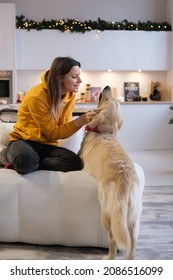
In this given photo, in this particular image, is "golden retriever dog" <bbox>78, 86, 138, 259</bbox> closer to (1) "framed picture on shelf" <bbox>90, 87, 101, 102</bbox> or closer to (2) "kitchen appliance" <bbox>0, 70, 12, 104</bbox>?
(2) "kitchen appliance" <bbox>0, 70, 12, 104</bbox>

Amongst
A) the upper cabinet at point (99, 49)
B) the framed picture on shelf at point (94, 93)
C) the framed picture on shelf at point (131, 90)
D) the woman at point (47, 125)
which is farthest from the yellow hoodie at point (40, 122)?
the framed picture on shelf at point (131, 90)

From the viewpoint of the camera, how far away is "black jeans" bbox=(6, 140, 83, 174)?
2.53 metres

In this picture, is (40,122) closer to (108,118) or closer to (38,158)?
(38,158)

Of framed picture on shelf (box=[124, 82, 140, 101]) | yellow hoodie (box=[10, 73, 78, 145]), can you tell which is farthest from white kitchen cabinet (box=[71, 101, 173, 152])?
yellow hoodie (box=[10, 73, 78, 145])

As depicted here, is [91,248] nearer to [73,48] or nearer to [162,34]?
[73,48]

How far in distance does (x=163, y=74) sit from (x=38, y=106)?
479 cm

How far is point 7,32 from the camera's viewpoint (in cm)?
612

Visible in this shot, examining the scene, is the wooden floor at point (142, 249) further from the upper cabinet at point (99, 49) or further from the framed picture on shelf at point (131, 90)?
the framed picture on shelf at point (131, 90)

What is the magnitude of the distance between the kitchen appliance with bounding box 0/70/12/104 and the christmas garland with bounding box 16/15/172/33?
2.56 feet

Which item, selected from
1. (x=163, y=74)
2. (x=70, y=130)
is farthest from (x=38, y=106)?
(x=163, y=74)

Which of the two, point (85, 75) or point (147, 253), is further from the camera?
point (85, 75)

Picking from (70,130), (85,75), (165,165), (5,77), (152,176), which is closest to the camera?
(70,130)

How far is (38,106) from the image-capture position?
8.57 feet

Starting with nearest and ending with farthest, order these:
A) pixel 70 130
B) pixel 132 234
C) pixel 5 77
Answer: pixel 132 234 < pixel 70 130 < pixel 5 77
